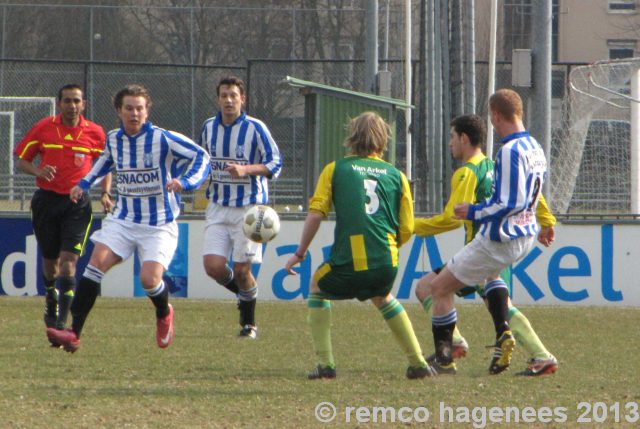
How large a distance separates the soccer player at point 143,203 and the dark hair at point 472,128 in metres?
1.81

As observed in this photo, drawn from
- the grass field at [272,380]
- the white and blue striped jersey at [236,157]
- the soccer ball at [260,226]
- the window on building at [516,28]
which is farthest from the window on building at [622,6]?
the soccer ball at [260,226]

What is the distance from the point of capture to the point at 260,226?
380 inches

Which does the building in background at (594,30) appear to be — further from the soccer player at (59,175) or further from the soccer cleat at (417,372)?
the soccer cleat at (417,372)

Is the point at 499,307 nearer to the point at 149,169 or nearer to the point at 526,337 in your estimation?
the point at 526,337

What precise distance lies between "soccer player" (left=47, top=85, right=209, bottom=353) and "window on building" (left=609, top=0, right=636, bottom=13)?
34.6 meters

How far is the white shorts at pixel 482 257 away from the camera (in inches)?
296

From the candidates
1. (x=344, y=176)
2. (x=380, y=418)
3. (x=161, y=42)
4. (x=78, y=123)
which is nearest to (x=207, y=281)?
(x=78, y=123)

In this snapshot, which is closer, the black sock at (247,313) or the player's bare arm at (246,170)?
the player's bare arm at (246,170)

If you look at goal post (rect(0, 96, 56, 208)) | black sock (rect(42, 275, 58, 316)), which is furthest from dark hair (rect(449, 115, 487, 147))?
goal post (rect(0, 96, 56, 208))

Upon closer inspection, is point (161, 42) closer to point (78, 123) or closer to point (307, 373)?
point (78, 123)

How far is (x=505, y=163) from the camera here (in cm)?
733

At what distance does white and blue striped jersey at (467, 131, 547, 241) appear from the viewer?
7.32m

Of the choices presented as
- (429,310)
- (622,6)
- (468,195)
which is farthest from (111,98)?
(622,6)

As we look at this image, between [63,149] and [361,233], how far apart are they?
4.00 meters
